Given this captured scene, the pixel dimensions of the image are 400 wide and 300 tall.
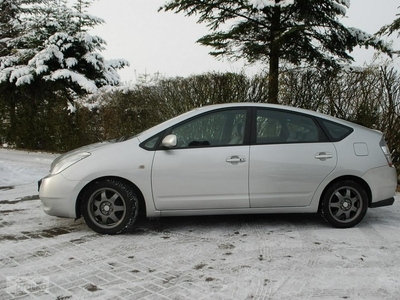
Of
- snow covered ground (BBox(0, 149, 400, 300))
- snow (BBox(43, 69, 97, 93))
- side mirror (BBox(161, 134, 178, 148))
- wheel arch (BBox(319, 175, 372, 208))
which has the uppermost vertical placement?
snow (BBox(43, 69, 97, 93))

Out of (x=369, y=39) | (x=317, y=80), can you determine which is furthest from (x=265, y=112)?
(x=369, y=39)

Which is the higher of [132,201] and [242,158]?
[242,158]

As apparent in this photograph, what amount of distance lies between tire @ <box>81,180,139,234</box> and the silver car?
12mm

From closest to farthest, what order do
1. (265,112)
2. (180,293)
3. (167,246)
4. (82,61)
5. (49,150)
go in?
(180,293), (167,246), (265,112), (49,150), (82,61)

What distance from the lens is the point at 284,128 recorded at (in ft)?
16.6

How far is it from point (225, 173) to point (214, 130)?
0.58 metres

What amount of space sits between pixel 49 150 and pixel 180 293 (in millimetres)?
13143

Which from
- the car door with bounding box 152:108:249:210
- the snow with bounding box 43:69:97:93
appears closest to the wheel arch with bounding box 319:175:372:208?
the car door with bounding box 152:108:249:210

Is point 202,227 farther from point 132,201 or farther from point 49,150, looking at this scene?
point 49,150

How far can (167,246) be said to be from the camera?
175 inches

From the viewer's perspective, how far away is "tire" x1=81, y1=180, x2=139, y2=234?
4773 mm

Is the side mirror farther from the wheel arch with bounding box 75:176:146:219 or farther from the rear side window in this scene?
the rear side window

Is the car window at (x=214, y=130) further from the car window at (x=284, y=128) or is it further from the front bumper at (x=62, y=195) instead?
the front bumper at (x=62, y=195)

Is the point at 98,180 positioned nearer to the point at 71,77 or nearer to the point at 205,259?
the point at 205,259
